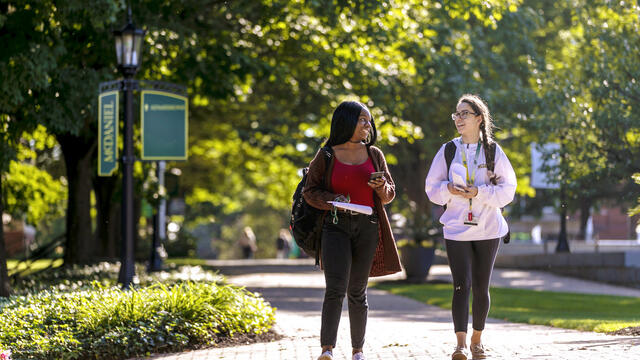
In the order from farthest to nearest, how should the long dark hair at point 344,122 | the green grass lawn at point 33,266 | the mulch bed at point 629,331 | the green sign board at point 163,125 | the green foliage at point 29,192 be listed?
1. the green foliage at point 29,192
2. the green grass lawn at point 33,266
3. the green sign board at point 163,125
4. the mulch bed at point 629,331
5. the long dark hair at point 344,122

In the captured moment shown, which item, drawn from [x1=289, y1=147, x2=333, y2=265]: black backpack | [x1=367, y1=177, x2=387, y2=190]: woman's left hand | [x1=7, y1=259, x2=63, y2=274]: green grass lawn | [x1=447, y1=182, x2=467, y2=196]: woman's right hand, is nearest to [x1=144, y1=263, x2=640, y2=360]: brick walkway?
[x1=289, y1=147, x2=333, y2=265]: black backpack

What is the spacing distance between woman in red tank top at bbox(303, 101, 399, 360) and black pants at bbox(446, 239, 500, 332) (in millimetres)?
544

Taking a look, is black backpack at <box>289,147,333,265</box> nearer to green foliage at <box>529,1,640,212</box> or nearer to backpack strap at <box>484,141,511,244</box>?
backpack strap at <box>484,141,511,244</box>

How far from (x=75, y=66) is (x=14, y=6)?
6.33ft

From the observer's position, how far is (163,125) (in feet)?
48.3

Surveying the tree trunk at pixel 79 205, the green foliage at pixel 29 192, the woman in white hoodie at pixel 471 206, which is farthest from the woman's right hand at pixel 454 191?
the green foliage at pixel 29 192

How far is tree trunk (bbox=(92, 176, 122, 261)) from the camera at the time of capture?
83.4 feet

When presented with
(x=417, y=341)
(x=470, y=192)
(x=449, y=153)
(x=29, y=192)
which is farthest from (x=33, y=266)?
(x=470, y=192)

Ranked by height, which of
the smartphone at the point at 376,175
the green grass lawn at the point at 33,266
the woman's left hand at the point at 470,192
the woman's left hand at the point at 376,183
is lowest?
the green grass lawn at the point at 33,266

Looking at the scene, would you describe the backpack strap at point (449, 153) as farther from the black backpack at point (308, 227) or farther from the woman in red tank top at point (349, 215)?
the black backpack at point (308, 227)

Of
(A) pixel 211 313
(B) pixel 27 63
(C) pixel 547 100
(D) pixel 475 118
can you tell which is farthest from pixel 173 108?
(D) pixel 475 118

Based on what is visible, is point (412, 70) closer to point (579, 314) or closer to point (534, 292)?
point (534, 292)

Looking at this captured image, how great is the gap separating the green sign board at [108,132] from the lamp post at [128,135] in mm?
738

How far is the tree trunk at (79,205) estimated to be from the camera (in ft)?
72.4
